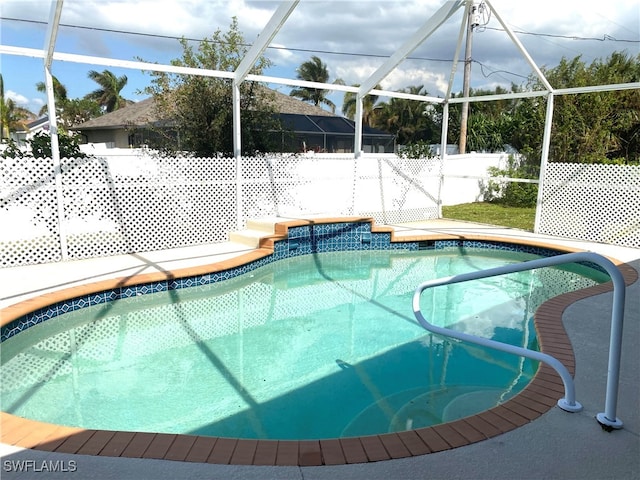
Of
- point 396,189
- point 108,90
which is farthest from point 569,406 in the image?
point 108,90

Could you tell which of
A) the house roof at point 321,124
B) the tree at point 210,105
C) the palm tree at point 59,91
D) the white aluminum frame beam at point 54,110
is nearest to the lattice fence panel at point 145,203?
the white aluminum frame beam at point 54,110

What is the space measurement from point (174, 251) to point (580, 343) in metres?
6.30

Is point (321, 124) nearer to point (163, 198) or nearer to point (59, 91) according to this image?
point (163, 198)

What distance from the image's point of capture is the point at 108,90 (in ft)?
128

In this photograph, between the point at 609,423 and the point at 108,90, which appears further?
the point at 108,90

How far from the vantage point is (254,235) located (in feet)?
26.6

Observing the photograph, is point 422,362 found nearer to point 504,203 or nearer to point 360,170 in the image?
point 360,170

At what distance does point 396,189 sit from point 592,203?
4.33 m

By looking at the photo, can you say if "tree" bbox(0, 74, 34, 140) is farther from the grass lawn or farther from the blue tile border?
the grass lawn

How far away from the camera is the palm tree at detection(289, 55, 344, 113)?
1337 inches

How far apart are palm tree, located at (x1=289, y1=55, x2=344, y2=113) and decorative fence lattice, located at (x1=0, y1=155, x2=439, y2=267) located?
25013mm

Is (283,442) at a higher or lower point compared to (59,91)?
lower

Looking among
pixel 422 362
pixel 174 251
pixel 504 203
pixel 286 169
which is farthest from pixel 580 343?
pixel 504 203

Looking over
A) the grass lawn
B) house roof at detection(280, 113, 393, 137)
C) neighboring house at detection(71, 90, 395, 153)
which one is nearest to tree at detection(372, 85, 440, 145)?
neighboring house at detection(71, 90, 395, 153)
